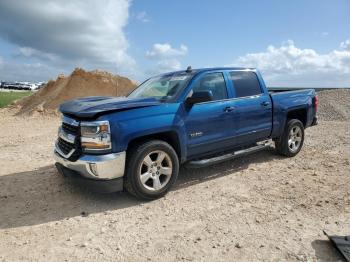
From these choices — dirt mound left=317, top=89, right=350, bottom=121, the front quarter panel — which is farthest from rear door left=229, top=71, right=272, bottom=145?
dirt mound left=317, top=89, right=350, bottom=121

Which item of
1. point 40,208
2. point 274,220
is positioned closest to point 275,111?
point 274,220

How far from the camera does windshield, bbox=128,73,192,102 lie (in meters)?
5.34

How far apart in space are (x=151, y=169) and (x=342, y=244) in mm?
2530

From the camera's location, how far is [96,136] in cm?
438

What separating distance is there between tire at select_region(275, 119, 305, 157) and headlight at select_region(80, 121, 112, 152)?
394 cm

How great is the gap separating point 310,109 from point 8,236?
20.4 feet

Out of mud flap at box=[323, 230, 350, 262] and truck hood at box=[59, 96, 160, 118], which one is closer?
mud flap at box=[323, 230, 350, 262]

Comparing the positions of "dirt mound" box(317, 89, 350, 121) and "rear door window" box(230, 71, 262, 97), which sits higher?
"rear door window" box(230, 71, 262, 97)

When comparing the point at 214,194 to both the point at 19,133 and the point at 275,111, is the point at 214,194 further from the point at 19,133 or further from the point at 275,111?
the point at 19,133

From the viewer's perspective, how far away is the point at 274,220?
13.7ft

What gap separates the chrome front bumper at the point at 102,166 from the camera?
173 inches

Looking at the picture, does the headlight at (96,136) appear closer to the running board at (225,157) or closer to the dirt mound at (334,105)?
the running board at (225,157)

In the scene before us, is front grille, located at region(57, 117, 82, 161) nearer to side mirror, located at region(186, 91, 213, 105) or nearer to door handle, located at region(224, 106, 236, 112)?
side mirror, located at region(186, 91, 213, 105)

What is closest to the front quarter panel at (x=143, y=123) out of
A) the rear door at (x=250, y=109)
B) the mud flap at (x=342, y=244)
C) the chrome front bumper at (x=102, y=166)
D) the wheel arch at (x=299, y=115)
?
the chrome front bumper at (x=102, y=166)
